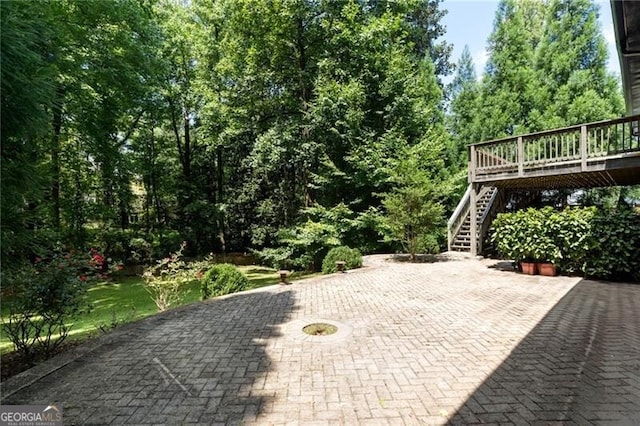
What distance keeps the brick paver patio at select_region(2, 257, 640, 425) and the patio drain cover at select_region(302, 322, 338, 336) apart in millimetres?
157

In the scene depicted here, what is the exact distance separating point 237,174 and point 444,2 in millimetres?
17784

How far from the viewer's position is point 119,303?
10.4 metres

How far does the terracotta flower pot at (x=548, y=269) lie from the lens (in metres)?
8.12

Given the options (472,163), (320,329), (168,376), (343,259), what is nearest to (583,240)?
(472,163)

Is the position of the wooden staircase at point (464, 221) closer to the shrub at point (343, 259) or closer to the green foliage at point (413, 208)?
the green foliage at point (413, 208)

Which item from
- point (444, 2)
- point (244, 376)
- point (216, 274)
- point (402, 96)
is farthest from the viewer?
point (444, 2)

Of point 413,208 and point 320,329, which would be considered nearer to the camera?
point 320,329

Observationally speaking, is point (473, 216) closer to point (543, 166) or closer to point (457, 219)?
point (457, 219)

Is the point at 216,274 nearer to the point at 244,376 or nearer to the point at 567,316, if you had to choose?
the point at 244,376

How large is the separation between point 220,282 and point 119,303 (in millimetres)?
4896

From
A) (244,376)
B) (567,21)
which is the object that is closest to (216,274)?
(244,376)

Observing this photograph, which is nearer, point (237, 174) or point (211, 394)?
point (211, 394)

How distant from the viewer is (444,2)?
22047 mm

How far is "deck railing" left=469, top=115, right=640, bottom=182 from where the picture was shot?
8.23 m
